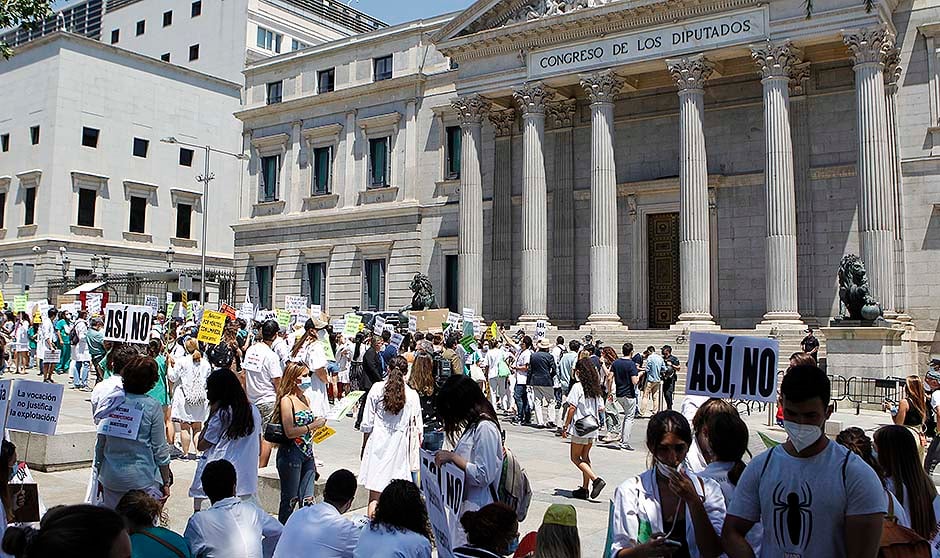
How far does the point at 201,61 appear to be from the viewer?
62438 millimetres

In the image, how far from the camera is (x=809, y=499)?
3.80 meters

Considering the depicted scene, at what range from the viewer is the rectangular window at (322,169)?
42.3m

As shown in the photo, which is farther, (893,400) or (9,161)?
(9,161)

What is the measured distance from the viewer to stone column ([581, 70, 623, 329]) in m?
30.5

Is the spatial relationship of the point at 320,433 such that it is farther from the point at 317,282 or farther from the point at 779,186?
the point at 317,282

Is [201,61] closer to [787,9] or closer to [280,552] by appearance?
[787,9]

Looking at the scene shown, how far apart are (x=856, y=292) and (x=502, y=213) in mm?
16552

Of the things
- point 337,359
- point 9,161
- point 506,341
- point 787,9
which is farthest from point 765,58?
point 9,161

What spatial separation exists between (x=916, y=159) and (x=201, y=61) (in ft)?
165

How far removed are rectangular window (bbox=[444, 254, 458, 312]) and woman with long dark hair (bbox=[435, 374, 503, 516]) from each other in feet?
105

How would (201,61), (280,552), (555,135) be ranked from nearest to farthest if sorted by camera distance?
(280,552) < (555,135) < (201,61)

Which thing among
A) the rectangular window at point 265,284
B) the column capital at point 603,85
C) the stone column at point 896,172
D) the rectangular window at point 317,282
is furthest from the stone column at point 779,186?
the rectangular window at point 265,284

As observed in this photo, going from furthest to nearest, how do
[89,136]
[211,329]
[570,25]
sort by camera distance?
[89,136]
[570,25]
[211,329]

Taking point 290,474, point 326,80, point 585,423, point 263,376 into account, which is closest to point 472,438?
point 290,474
